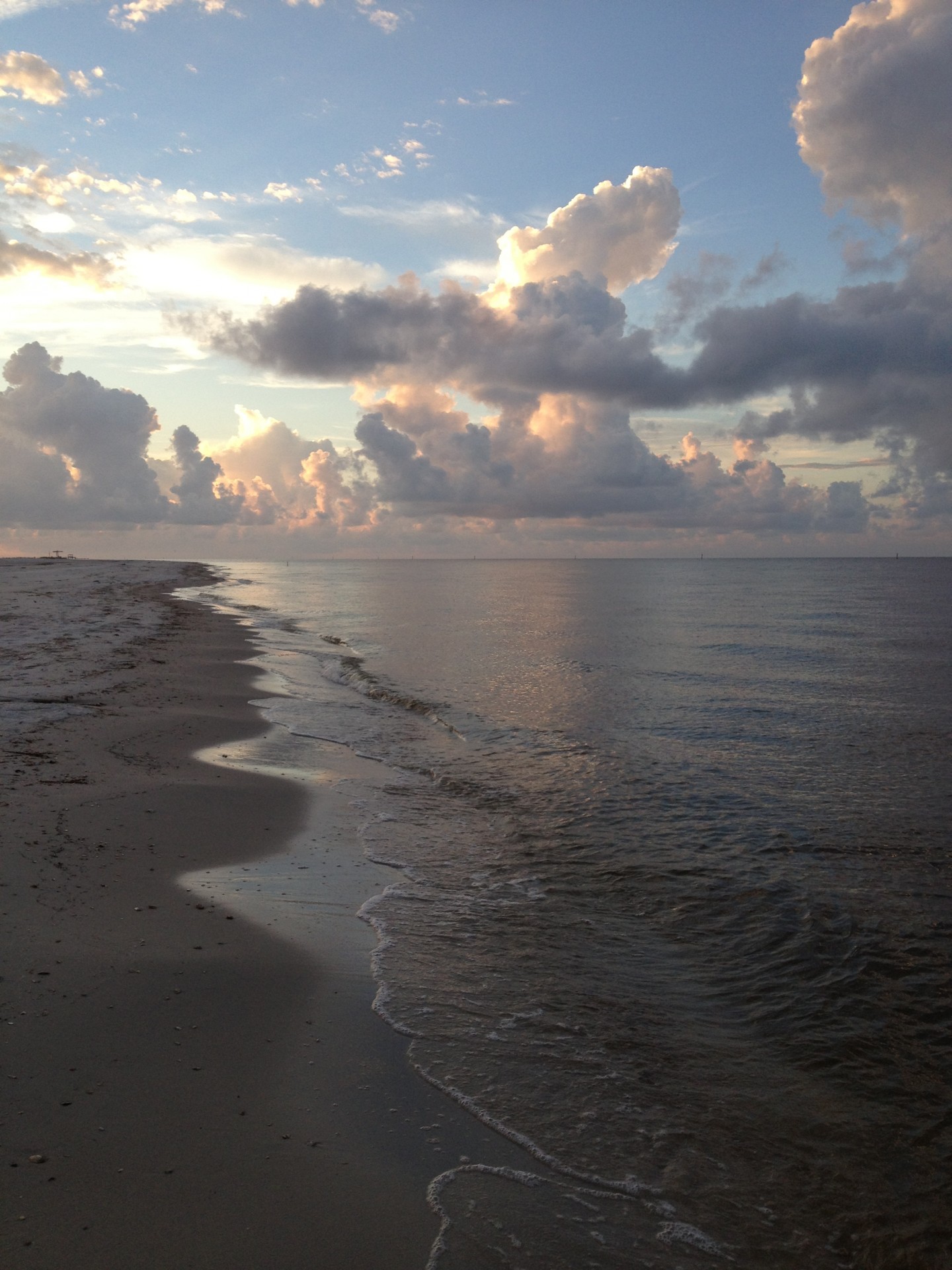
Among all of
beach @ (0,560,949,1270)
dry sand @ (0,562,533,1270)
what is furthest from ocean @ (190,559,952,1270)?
dry sand @ (0,562,533,1270)

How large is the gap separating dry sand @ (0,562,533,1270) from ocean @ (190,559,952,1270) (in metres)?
0.46

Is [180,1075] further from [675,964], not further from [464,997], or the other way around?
[675,964]

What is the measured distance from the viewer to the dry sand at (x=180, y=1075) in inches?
164

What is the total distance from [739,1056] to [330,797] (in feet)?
28.0

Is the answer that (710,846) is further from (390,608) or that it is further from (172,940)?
(390,608)

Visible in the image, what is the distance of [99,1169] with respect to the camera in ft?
14.6

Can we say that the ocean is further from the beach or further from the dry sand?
the dry sand

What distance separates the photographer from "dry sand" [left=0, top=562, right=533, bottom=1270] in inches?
164

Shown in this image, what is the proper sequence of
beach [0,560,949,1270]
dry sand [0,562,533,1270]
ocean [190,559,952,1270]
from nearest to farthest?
dry sand [0,562,533,1270]
beach [0,560,949,1270]
ocean [190,559,952,1270]

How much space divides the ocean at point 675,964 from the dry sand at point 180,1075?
46cm

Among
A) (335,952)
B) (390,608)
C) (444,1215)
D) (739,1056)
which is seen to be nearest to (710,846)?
(739,1056)

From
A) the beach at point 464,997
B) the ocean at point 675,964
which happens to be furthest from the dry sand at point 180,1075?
the ocean at point 675,964

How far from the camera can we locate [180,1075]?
5.39 m

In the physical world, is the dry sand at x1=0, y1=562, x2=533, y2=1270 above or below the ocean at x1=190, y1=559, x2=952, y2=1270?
above
